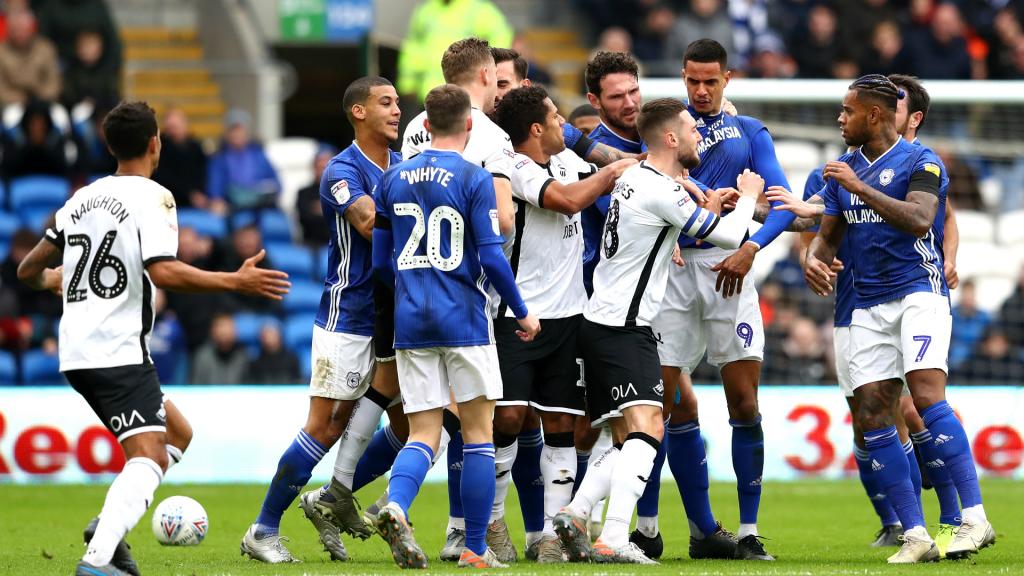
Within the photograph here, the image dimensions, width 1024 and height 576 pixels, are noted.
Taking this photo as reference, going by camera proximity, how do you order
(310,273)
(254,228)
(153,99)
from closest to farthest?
(254,228)
(310,273)
(153,99)

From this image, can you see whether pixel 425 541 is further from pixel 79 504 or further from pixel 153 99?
pixel 153 99

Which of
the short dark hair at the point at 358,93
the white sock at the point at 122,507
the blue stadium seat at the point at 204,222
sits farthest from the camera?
the blue stadium seat at the point at 204,222

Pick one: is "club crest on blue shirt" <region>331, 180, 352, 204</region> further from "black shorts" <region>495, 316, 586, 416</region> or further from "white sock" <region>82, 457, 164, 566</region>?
"white sock" <region>82, 457, 164, 566</region>

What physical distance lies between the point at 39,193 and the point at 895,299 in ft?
39.0

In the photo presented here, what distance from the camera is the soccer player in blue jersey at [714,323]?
31.3ft

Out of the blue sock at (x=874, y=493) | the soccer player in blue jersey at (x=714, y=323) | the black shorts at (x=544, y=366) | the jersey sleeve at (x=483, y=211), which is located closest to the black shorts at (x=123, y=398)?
the jersey sleeve at (x=483, y=211)

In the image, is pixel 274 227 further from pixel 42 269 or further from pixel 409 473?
pixel 409 473

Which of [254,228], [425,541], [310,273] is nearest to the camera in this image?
[425,541]

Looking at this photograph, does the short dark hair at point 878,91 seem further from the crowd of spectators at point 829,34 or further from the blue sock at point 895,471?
the crowd of spectators at point 829,34

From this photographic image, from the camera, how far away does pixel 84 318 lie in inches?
299

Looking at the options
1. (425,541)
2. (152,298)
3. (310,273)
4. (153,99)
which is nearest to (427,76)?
(310,273)

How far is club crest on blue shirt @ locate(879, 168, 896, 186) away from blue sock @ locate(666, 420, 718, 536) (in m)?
1.84

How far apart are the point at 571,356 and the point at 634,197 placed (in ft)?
3.20

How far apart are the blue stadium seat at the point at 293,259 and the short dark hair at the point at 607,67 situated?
903 cm
